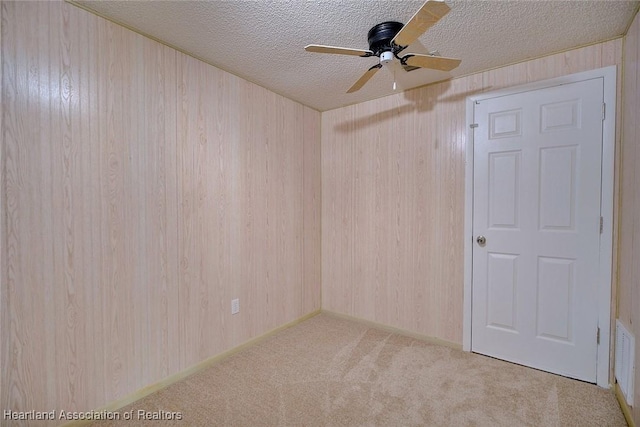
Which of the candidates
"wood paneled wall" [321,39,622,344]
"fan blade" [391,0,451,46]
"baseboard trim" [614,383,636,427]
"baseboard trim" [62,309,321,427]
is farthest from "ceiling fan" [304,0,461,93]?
"baseboard trim" [62,309,321,427]

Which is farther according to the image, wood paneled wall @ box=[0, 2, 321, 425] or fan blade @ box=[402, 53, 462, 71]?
fan blade @ box=[402, 53, 462, 71]

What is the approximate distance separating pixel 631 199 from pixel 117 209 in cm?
312

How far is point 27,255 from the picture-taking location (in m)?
1.48

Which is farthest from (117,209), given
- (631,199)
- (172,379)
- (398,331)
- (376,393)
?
(631,199)

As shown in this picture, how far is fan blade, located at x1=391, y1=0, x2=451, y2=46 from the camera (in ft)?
3.77

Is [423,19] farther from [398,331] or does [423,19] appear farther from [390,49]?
[398,331]

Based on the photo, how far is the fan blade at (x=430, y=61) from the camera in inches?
64.7

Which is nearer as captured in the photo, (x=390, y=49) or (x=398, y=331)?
(x=390, y=49)

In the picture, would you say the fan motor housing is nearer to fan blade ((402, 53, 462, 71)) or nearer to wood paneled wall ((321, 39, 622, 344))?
fan blade ((402, 53, 462, 71))

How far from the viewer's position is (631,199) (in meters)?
1.72

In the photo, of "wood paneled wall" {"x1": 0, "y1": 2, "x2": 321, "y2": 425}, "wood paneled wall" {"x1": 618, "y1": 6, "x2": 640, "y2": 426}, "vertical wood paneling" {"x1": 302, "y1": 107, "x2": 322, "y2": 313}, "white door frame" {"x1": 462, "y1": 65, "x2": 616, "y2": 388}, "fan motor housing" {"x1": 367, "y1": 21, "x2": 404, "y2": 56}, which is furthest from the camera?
"vertical wood paneling" {"x1": 302, "y1": 107, "x2": 322, "y2": 313}

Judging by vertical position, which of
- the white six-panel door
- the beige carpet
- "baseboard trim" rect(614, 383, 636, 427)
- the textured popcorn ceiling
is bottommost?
the beige carpet

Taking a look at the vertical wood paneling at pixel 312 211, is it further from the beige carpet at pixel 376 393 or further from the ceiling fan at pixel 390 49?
the ceiling fan at pixel 390 49

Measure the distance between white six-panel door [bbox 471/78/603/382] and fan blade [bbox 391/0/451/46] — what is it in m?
1.36
